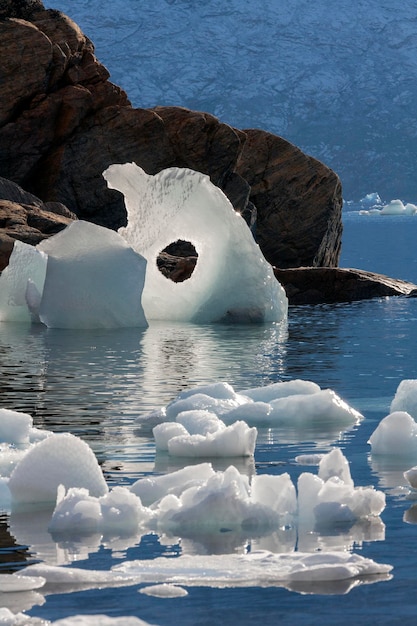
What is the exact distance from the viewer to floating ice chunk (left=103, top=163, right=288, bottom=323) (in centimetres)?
2605

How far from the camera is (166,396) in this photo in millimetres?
15945

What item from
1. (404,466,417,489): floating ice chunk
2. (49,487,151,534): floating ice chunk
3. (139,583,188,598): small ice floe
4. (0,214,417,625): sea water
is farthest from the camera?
(404,466,417,489): floating ice chunk

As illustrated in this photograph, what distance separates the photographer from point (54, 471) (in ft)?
29.5

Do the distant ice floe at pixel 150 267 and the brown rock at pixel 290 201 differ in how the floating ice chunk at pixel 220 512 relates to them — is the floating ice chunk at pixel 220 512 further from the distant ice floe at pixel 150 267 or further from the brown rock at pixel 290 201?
the brown rock at pixel 290 201

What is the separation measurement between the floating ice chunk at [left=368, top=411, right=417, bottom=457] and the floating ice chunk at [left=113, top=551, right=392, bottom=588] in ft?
12.1

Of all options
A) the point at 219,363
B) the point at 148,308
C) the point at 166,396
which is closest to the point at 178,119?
the point at 148,308

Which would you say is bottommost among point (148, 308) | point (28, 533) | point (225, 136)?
point (28, 533)

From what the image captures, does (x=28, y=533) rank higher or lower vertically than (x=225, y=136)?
lower

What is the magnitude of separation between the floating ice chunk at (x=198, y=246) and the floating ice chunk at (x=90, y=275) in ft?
4.11

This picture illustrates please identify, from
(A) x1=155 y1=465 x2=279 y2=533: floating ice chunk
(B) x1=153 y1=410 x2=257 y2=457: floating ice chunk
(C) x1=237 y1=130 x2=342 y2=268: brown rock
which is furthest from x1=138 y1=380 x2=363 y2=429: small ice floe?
(C) x1=237 y1=130 x2=342 y2=268: brown rock

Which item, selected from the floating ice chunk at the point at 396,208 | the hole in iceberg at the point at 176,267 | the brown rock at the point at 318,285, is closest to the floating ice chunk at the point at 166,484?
the hole in iceberg at the point at 176,267

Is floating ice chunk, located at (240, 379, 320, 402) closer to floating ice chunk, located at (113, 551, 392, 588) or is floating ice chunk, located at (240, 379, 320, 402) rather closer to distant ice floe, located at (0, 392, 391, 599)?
distant ice floe, located at (0, 392, 391, 599)

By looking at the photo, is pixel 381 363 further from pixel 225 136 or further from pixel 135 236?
pixel 225 136

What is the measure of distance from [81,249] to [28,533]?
17.4 m
